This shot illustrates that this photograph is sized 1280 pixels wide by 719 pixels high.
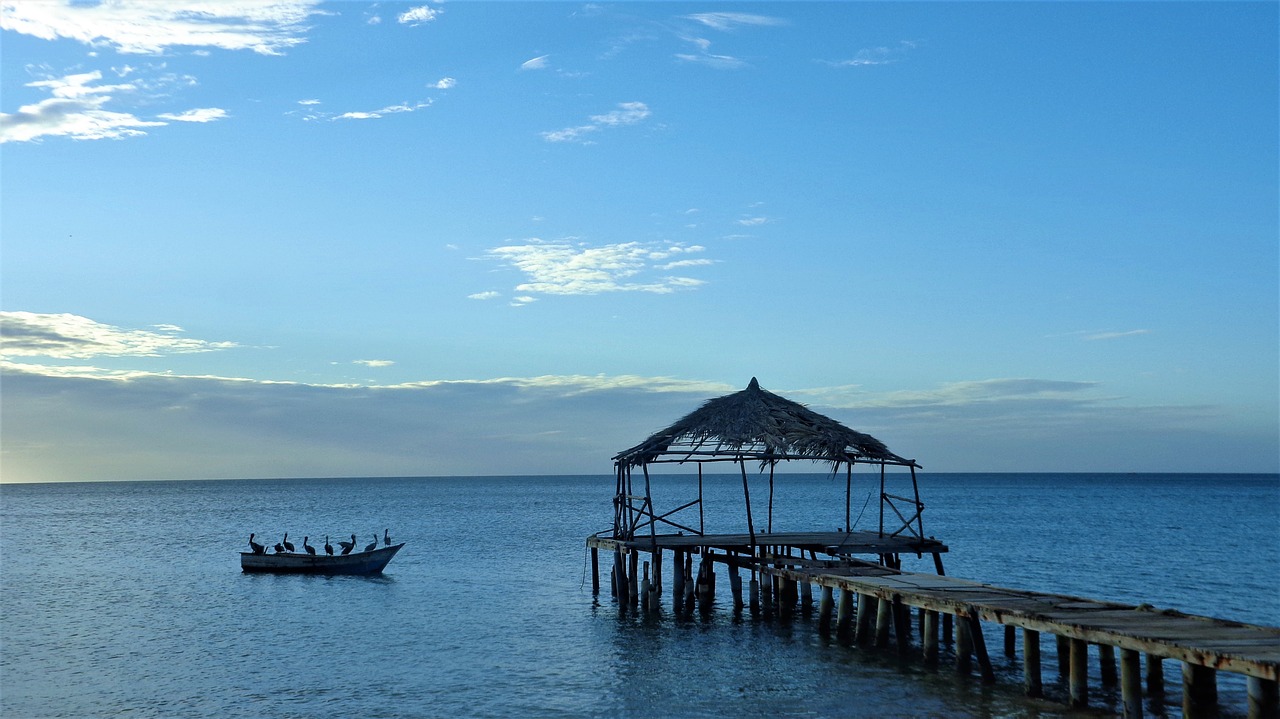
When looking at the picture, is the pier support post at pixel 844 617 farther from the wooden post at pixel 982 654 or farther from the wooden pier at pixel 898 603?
the wooden post at pixel 982 654

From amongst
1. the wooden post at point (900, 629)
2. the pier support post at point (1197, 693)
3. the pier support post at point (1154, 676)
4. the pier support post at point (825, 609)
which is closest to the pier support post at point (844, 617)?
the pier support post at point (825, 609)

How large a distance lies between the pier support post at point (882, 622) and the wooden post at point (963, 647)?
5.07ft

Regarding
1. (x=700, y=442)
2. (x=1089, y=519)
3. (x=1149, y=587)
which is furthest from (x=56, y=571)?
(x=1089, y=519)

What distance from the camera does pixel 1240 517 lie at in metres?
79.9

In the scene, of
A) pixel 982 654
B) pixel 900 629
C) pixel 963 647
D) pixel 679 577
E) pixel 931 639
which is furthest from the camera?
pixel 679 577

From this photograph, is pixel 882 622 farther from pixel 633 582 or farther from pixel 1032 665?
pixel 633 582

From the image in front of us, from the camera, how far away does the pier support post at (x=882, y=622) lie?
19.2 meters

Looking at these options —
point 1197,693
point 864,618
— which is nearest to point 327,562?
point 864,618

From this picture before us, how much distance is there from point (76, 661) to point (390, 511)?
77.4 m

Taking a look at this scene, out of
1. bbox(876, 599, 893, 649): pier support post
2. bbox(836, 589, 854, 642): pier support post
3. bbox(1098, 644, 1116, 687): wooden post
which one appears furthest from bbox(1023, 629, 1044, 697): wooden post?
bbox(836, 589, 854, 642): pier support post

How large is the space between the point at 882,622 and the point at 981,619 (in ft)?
11.1

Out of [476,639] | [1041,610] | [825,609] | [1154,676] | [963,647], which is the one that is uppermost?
[1041,610]

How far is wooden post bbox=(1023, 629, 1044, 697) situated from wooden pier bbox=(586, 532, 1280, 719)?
0.6 inches

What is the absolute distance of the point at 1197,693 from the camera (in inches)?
559
